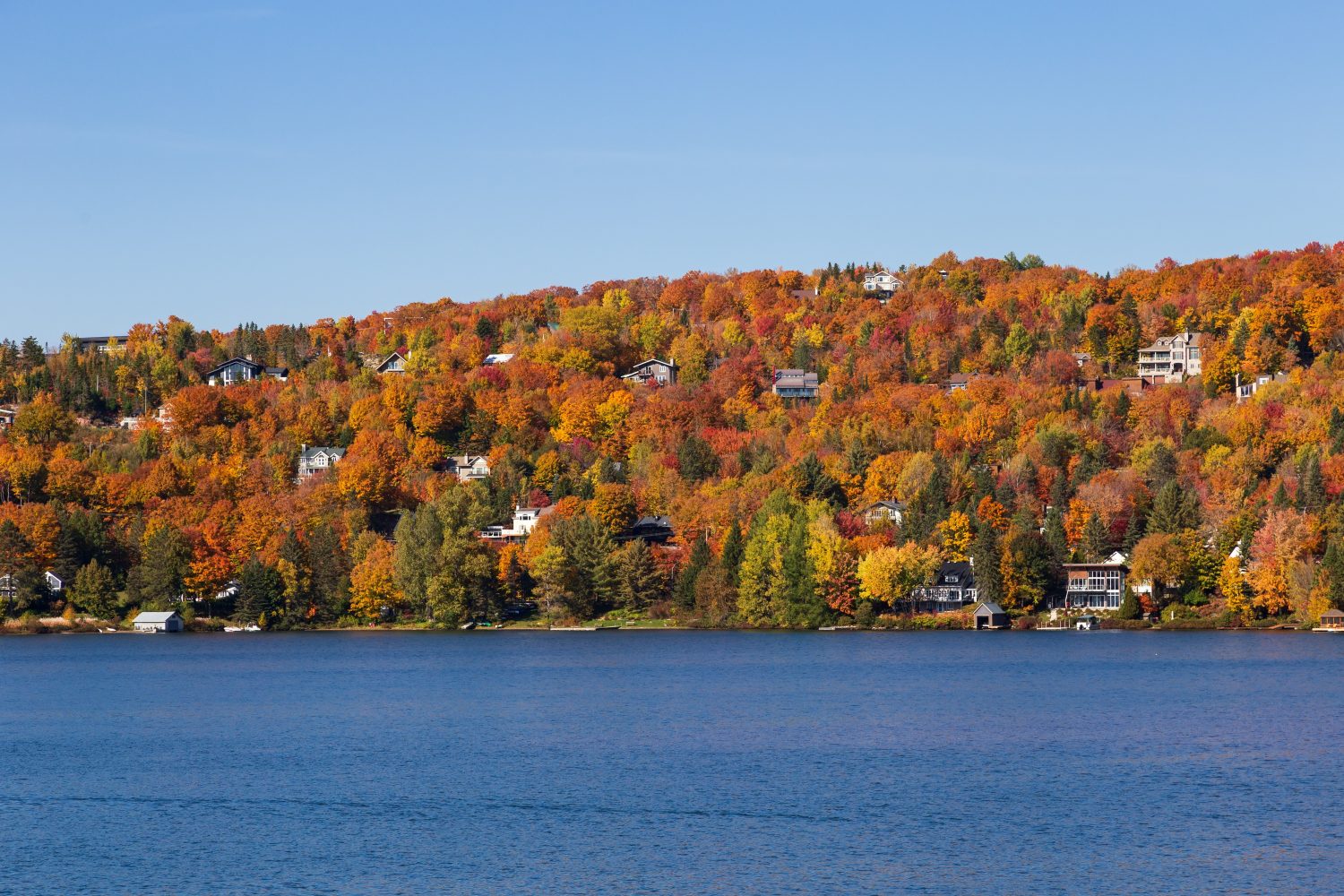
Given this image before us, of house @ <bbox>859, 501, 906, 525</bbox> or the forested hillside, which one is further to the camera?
house @ <bbox>859, 501, 906, 525</bbox>

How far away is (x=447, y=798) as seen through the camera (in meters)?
47.5

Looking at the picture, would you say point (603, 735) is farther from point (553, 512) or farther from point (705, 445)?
point (705, 445)

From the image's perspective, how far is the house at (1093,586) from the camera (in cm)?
11819

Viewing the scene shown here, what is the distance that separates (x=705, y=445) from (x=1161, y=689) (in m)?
93.2

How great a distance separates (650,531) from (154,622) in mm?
41203

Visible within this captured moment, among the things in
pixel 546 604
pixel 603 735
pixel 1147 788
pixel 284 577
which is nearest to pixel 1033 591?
pixel 546 604

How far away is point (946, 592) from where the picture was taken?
394 ft

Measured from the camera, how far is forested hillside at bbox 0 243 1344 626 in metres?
119

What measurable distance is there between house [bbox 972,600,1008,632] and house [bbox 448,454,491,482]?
223 ft

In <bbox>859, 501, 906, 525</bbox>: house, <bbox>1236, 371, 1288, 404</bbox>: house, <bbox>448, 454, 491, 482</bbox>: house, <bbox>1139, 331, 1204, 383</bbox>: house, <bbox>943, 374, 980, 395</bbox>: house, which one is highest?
<bbox>1139, 331, 1204, 383</bbox>: house

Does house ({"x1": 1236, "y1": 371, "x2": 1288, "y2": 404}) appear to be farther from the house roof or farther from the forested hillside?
the house roof

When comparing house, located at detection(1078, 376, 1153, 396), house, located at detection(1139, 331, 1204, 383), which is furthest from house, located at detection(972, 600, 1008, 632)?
house, located at detection(1139, 331, 1204, 383)

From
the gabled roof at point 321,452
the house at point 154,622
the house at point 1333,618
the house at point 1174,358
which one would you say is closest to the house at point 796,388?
the house at point 1174,358

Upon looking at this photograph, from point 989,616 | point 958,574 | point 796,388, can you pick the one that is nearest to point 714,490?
point 958,574
